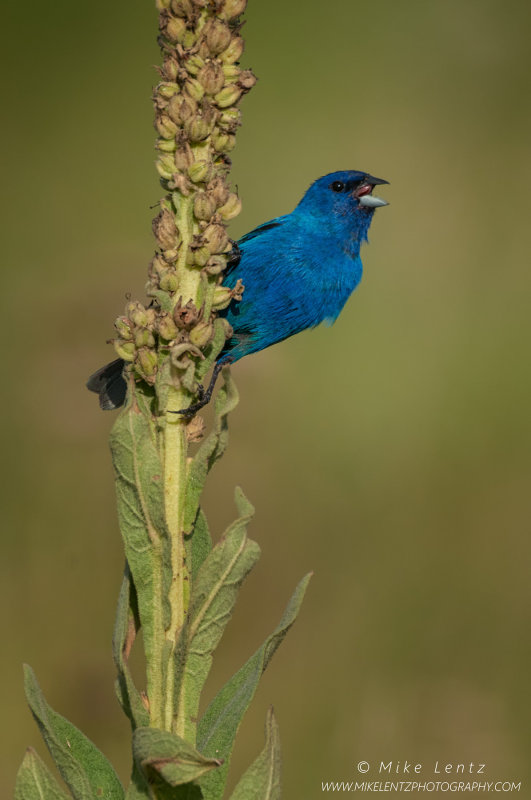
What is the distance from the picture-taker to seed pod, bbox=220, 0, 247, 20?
174cm

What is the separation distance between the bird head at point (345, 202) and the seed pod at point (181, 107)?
2.39m

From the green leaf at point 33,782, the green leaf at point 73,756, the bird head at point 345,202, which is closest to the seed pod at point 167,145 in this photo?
the green leaf at point 73,756

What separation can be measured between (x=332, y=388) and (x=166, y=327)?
8.56ft

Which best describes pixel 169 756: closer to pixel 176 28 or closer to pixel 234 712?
pixel 234 712

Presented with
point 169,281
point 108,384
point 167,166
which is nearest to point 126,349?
point 169,281

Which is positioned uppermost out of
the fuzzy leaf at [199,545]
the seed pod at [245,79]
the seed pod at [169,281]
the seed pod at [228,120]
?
the seed pod at [245,79]

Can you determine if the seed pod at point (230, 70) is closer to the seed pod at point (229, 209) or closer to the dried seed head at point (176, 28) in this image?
the dried seed head at point (176, 28)

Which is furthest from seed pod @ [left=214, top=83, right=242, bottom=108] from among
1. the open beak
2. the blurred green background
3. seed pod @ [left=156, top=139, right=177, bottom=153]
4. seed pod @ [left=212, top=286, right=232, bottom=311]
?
the open beak

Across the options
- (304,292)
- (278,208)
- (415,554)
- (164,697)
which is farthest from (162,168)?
(278,208)

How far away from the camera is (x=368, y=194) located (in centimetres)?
435

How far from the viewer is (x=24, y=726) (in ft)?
10.7

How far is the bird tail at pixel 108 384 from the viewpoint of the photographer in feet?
10.2

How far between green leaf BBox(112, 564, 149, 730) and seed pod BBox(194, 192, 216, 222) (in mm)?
656

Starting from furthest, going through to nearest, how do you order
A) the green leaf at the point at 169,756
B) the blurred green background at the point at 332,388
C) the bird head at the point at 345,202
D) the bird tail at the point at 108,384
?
the bird head at the point at 345,202
the blurred green background at the point at 332,388
the bird tail at the point at 108,384
the green leaf at the point at 169,756
